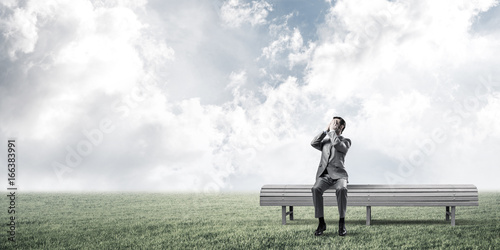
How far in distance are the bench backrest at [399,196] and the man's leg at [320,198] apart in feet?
2.32

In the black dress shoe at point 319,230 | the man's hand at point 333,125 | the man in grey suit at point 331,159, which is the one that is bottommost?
the black dress shoe at point 319,230

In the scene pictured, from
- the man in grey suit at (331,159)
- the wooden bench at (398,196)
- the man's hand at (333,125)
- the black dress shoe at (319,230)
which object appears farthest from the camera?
the wooden bench at (398,196)

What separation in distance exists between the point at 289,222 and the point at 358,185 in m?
1.72

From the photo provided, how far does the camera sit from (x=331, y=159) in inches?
310

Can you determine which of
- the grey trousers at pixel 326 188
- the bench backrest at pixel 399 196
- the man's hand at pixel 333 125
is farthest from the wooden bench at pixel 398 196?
the man's hand at pixel 333 125

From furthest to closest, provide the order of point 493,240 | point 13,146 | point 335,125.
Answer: point 13,146, point 335,125, point 493,240

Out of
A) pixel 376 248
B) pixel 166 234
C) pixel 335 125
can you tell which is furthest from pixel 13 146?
pixel 376 248

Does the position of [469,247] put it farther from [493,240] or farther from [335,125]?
[335,125]

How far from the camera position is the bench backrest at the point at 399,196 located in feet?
27.8

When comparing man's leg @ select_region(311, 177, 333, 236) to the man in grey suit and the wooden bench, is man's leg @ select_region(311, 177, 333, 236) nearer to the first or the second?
the man in grey suit

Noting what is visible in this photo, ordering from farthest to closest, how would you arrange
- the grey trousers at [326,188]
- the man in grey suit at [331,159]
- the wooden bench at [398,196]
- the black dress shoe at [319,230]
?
the wooden bench at [398,196], the man in grey suit at [331,159], the grey trousers at [326,188], the black dress shoe at [319,230]

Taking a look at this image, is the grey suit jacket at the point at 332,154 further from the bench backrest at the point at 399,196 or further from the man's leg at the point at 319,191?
the bench backrest at the point at 399,196

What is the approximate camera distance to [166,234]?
308 inches

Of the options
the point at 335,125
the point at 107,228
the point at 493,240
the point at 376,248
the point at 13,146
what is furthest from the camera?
the point at 13,146
